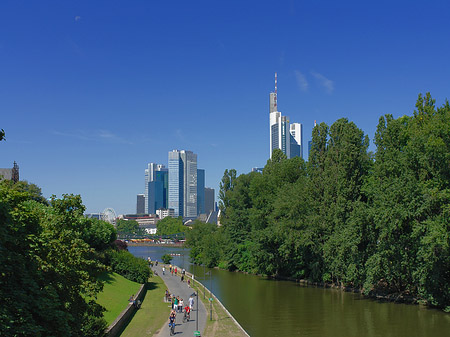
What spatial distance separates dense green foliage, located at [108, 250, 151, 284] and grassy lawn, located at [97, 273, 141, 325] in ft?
6.16

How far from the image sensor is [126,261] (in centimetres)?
5219

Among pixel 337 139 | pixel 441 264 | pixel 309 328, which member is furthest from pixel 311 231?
pixel 309 328

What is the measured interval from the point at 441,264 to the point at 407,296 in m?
7.89

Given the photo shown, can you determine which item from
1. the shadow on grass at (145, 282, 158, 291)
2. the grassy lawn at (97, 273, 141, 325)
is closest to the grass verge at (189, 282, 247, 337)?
the grassy lawn at (97, 273, 141, 325)

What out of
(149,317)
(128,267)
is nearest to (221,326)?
(149,317)

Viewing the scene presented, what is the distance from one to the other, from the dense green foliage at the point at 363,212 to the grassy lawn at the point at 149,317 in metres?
19.1

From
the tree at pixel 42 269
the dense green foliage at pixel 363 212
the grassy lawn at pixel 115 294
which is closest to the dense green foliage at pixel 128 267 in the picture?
the grassy lawn at pixel 115 294

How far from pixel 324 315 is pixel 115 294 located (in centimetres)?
1890

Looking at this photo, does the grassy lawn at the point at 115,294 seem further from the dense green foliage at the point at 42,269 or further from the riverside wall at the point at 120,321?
the dense green foliage at the point at 42,269

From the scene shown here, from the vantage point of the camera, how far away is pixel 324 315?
3731cm

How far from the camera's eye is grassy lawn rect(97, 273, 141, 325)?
1327 inches

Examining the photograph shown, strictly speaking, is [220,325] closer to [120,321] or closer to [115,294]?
[120,321]

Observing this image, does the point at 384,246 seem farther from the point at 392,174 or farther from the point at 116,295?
the point at 116,295

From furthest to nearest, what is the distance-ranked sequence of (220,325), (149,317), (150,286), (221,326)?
1. (150,286)
2. (149,317)
3. (220,325)
4. (221,326)
